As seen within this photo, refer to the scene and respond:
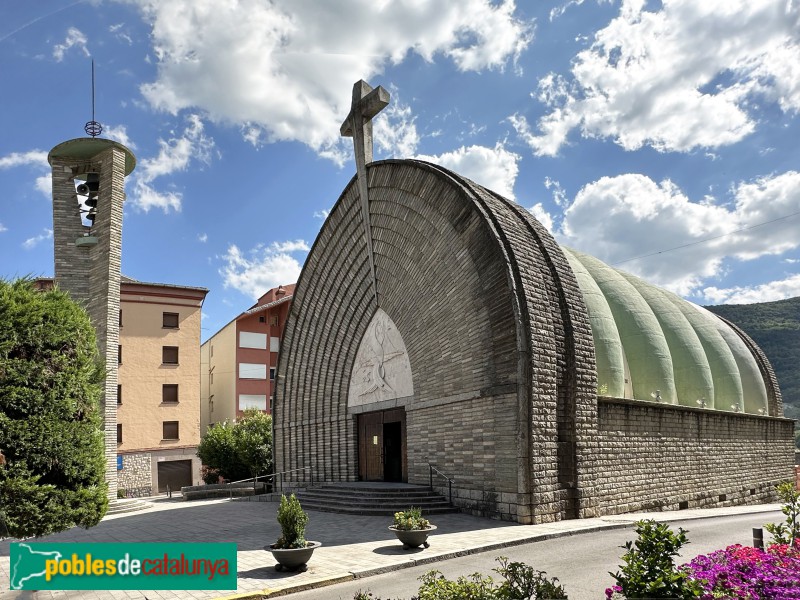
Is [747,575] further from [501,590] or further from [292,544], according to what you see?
[292,544]

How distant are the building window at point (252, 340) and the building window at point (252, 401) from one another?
117 inches

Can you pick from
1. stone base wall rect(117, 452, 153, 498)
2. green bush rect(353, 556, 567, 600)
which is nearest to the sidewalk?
green bush rect(353, 556, 567, 600)

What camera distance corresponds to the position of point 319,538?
1167 centimetres

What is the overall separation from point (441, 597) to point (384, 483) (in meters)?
12.7

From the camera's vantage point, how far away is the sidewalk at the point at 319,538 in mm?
8203

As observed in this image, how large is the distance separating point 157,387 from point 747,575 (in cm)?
3033

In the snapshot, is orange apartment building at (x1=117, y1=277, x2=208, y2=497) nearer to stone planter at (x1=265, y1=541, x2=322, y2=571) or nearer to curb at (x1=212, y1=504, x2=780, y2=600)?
stone planter at (x1=265, y1=541, x2=322, y2=571)

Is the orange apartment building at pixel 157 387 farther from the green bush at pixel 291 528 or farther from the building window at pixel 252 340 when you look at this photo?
the green bush at pixel 291 528

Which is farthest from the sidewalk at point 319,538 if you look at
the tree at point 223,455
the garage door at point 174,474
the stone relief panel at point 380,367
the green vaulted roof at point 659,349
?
the garage door at point 174,474

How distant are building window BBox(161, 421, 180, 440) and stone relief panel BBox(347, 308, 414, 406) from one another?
1495cm

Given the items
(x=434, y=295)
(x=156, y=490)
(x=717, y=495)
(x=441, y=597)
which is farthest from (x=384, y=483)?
(x=156, y=490)

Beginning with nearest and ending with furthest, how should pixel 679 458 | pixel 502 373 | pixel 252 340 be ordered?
1. pixel 502 373
2. pixel 679 458
3. pixel 252 340

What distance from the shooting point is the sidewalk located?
820 cm

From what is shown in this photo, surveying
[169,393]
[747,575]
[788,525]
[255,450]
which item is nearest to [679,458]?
[788,525]
